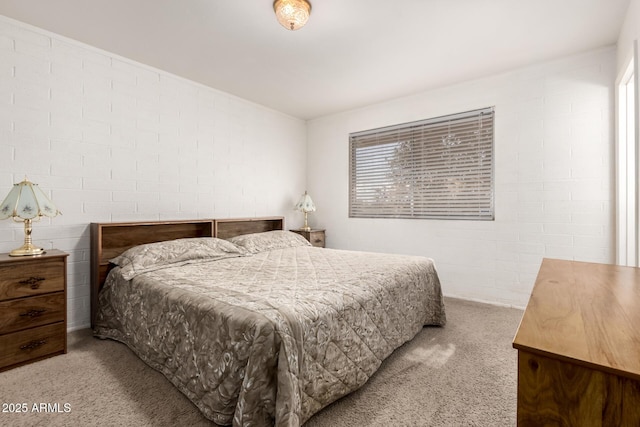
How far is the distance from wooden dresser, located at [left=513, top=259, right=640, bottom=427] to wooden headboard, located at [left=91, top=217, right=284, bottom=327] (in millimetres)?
2921

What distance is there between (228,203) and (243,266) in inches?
56.3

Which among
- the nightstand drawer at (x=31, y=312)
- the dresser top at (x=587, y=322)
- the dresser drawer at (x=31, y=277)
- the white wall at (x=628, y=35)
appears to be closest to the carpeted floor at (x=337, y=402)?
the nightstand drawer at (x=31, y=312)

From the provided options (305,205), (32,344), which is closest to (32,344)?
(32,344)

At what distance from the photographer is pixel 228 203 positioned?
3.76 metres

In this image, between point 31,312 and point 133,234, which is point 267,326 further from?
point 133,234

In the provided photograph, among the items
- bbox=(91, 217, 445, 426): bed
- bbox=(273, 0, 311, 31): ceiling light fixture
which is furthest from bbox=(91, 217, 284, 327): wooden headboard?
bbox=(273, 0, 311, 31): ceiling light fixture

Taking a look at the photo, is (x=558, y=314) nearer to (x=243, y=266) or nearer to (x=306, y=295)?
(x=306, y=295)

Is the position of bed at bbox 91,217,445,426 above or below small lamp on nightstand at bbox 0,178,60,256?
below

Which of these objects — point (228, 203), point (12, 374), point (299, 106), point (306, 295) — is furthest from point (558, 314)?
point (299, 106)

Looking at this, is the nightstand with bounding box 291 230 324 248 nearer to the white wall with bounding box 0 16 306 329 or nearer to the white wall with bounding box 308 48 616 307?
the white wall with bounding box 0 16 306 329

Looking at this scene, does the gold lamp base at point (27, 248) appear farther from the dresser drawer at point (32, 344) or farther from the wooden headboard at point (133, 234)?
the dresser drawer at point (32, 344)

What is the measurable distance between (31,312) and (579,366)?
9.46 feet

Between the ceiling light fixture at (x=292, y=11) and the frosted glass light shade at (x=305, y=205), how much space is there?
2560mm

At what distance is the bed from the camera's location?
1308mm
